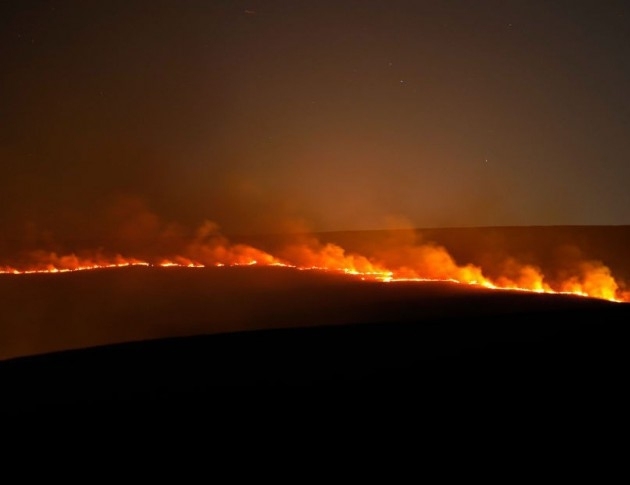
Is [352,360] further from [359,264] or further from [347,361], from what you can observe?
[359,264]

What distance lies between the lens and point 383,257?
25.5m

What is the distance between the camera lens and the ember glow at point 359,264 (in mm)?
18062

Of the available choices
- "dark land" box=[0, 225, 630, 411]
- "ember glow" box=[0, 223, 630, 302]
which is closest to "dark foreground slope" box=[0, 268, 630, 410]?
"dark land" box=[0, 225, 630, 411]

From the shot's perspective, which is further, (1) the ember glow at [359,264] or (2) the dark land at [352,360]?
(1) the ember glow at [359,264]

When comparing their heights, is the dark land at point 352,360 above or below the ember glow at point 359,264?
below

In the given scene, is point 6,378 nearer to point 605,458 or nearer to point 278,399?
point 278,399

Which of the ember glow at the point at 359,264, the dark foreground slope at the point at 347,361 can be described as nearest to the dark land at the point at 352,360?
the dark foreground slope at the point at 347,361

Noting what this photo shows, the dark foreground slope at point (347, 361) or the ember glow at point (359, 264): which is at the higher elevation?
the ember glow at point (359, 264)

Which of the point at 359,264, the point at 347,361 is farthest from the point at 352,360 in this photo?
A: the point at 359,264

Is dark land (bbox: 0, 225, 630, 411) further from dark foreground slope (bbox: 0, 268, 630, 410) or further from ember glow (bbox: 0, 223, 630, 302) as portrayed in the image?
ember glow (bbox: 0, 223, 630, 302)

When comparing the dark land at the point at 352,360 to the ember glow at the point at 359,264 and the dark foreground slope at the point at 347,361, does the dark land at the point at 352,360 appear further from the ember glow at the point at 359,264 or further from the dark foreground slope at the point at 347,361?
the ember glow at the point at 359,264

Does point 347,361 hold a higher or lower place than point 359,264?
lower

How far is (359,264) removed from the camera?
898 inches

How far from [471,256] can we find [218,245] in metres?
10.6
